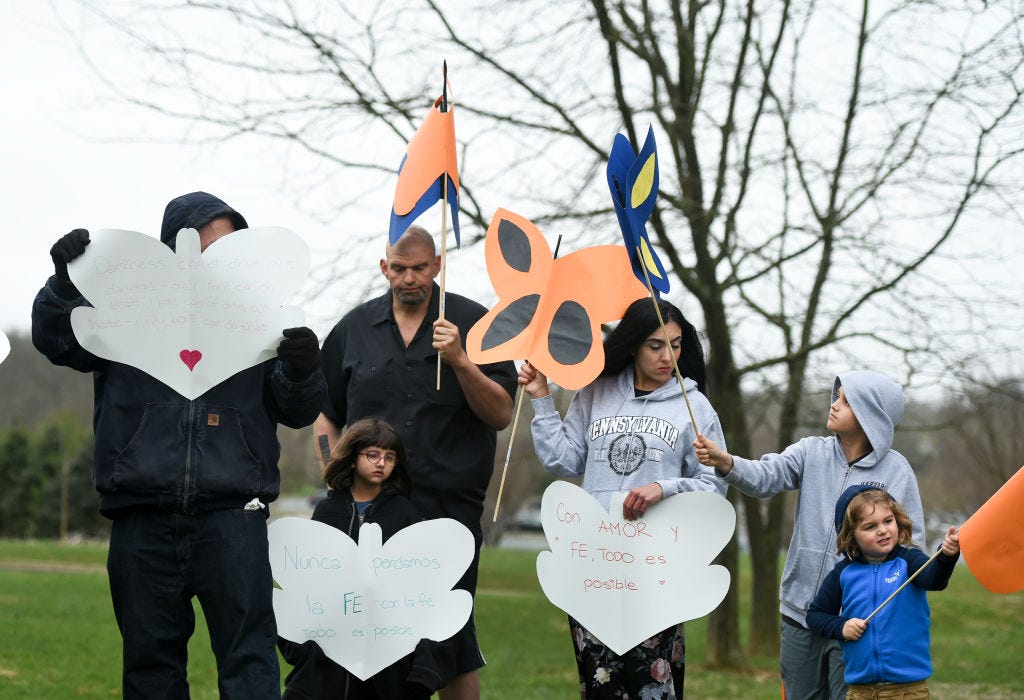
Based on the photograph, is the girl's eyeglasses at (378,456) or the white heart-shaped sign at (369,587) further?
the girl's eyeglasses at (378,456)

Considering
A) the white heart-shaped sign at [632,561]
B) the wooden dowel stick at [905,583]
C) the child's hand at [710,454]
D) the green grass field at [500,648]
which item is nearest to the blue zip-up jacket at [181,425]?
the white heart-shaped sign at [632,561]

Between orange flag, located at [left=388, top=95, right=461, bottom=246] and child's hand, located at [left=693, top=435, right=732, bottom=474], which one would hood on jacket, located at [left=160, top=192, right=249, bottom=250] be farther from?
child's hand, located at [left=693, top=435, right=732, bottom=474]

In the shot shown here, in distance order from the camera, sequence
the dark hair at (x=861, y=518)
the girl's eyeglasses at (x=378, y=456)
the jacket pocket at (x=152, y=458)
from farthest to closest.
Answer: the girl's eyeglasses at (x=378, y=456) < the dark hair at (x=861, y=518) < the jacket pocket at (x=152, y=458)

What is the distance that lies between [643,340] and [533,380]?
378 mm

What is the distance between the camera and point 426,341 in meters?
4.03

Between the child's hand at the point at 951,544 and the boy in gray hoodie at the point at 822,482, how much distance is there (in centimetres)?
24

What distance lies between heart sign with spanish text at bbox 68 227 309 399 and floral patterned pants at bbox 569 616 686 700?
1.34 metres

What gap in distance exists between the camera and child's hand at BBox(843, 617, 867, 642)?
3293 millimetres

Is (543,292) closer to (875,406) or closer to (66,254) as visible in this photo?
(875,406)

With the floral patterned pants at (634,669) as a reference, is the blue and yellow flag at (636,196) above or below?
above

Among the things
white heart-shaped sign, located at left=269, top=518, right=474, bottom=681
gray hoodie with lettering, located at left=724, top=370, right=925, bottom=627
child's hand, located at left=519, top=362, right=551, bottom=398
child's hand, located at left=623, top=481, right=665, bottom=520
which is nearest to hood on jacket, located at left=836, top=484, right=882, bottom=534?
gray hoodie with lettering, located at left=724, top=370, right=925, bottom=627

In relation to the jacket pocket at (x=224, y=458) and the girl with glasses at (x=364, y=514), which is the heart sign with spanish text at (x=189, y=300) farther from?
the girl with glasses at (x=364, y=514)

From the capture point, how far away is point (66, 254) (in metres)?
3.26

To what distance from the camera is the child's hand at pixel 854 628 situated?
3293 mm
